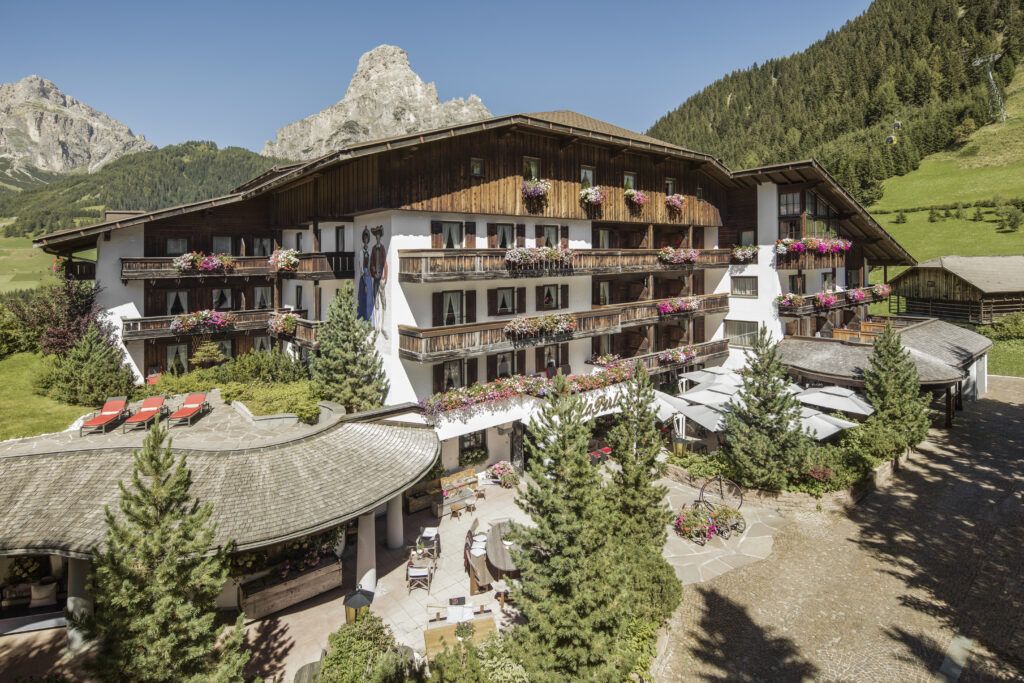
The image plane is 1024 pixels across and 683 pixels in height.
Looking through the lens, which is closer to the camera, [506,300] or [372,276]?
[372,276]

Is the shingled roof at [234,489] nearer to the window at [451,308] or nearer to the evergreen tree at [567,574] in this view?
the evergreen tree at [567,574]

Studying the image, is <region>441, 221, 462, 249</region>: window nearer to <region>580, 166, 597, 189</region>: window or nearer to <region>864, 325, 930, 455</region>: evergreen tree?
<region>580, 166, 597, 189</region>: window

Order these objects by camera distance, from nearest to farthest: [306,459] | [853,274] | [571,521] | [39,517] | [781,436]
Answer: [571,521], [39,517], [306,459], [781,436], [853,274]

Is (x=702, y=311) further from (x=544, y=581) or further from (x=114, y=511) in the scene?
(x=114, y=511)

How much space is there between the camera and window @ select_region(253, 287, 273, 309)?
30.2 metres

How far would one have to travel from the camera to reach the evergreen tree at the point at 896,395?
21875 mm

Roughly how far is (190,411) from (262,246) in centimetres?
1496

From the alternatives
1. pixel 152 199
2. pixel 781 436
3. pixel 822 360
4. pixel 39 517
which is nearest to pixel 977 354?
pixel 822 360

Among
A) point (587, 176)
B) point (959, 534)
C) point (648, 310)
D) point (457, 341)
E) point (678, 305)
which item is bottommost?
point (959, 534)

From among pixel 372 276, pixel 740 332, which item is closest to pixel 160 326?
pixel 372 276

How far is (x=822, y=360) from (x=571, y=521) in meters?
24.2

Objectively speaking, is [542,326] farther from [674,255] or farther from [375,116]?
[375,116]

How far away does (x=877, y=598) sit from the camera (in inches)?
534

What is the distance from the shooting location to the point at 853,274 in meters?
38.0
